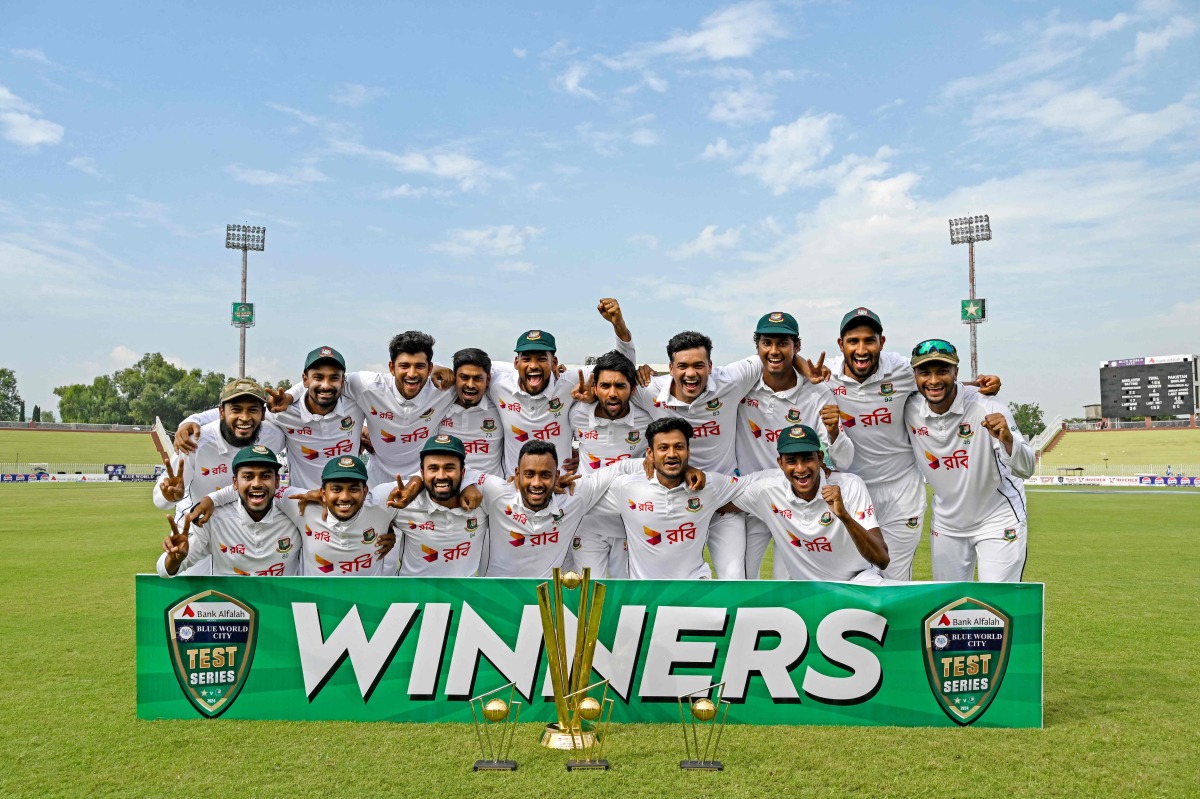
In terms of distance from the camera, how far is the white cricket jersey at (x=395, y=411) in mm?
6812

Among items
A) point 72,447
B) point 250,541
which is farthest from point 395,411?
point 72,447

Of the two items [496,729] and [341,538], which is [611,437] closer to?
[341,538]

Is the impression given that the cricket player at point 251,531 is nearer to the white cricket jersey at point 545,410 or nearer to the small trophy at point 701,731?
the white cricket jersey at point 545,410

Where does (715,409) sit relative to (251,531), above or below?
above

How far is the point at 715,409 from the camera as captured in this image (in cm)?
630

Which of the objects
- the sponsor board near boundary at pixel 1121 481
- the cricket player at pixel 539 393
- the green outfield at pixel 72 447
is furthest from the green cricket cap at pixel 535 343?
the green outfield at pixel 72 447

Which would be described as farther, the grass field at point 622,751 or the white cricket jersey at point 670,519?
the white cricket jersey at point 670,519

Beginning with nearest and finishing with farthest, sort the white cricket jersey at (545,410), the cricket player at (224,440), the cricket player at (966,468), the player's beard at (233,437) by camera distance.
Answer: the cricket player at (966,468) → the cricket player at (224,440) → the player's beard at (233,437) → the white cricket jersey at (545,410)

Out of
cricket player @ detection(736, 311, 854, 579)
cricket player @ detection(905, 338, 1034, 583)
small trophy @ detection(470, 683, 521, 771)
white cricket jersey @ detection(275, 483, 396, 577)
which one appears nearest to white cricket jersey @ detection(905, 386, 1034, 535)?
cricket player @ detection(905, 338, 1034, 583)

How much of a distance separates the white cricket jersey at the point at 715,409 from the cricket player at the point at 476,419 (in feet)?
4.06

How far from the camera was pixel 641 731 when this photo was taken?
15.5ft

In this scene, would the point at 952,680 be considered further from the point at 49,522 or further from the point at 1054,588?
the point at 49,522

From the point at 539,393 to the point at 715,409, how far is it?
4.51 ft

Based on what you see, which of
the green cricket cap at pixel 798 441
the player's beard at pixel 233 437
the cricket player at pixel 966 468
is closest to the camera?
the green cricket cap at pixel 798 441
